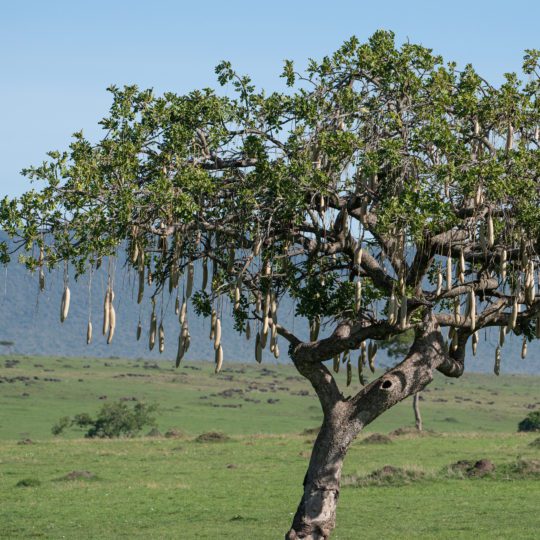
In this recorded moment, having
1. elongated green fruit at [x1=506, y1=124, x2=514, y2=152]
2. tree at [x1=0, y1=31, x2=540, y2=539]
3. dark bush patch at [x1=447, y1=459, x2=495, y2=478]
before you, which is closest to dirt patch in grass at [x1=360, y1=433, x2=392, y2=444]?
dark bush patch at [x1=447, y1=459, x2=495, y2=478]

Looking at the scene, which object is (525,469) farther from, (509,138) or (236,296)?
(236,296)

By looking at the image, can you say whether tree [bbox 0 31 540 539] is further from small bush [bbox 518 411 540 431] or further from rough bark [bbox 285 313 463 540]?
→ small bush [bbox 518 411 540 431]

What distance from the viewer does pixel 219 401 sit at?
112312 millimetres

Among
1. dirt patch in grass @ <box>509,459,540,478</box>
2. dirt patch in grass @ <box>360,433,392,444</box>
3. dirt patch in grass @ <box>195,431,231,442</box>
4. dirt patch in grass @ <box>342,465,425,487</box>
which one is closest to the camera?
dirt patch in grass @ <box>342,465,425,487</box>

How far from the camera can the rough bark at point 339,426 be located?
2036 centimetres

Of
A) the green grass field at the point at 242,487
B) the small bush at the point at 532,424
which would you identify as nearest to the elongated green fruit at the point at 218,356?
the green grass field at the point at 242,487

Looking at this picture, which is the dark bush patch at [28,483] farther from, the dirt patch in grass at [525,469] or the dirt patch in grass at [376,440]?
the dirt patch in grass at [376,440]

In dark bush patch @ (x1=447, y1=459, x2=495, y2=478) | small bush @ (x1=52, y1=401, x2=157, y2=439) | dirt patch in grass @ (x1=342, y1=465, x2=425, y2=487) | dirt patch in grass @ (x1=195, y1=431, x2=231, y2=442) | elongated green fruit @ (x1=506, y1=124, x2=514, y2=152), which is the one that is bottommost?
small bush @ (x1=52, y1=401, x2=157, y2=439)

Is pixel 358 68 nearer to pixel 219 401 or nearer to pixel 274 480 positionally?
pixel 274 480

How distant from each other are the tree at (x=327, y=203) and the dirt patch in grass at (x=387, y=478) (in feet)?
53.2

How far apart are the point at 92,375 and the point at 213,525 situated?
4183 inches

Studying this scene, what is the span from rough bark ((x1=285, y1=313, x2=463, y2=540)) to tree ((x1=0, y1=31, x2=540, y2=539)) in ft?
0.08

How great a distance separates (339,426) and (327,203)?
14.6 ft

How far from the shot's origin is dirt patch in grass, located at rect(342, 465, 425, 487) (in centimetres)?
3641
